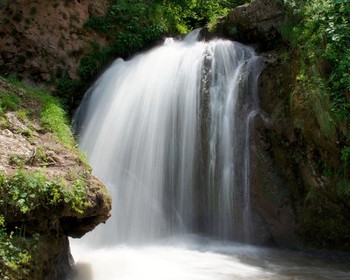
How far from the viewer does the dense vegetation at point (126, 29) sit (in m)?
9.66

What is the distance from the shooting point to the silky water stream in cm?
611

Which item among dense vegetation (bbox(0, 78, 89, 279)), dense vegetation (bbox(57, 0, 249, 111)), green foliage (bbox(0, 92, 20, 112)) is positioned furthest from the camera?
dense vegetation (bbox(57, 0, 249, 111))

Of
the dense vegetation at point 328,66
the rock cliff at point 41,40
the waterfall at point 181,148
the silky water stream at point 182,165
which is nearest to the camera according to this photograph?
the dense vegetation at point 328,66

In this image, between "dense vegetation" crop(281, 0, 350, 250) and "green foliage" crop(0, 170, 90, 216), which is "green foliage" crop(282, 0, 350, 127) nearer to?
"dense vegetation" crop(281, 0, 350, 250)

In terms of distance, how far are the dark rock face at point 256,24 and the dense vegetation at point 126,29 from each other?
128 centimetres

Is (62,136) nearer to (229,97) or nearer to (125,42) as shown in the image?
(229,97)

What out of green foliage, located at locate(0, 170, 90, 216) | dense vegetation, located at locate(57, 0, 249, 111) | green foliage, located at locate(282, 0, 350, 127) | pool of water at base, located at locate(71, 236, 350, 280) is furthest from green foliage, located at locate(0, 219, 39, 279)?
dense vegetation, located at locate(57, 0, 249, 111)

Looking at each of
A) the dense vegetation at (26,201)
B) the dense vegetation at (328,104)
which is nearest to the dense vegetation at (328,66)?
the dense vegetation at (328,104)

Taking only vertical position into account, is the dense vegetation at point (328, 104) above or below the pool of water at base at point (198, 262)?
above

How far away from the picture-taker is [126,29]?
10.9m

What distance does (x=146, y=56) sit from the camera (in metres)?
9.80

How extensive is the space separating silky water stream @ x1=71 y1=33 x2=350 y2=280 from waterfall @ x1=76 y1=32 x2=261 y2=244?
0.02 m

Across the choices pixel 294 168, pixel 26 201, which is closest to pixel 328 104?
pixel 294 168

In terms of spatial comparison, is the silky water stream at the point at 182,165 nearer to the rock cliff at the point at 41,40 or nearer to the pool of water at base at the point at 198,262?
the pool of water at base at the point at 198,262
